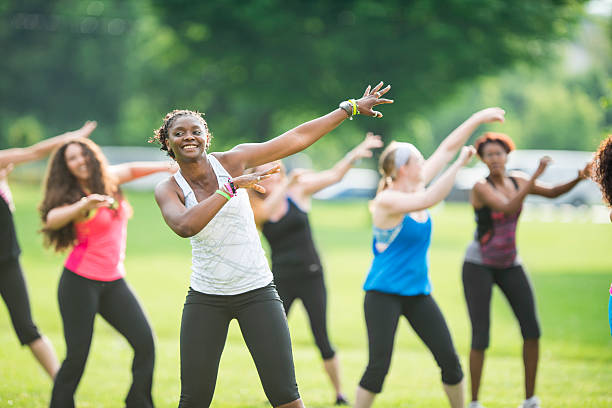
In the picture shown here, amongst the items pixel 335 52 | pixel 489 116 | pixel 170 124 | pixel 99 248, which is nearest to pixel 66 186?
pixel 99 248

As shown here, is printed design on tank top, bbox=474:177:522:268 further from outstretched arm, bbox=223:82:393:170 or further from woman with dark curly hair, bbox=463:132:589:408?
outstretched arm, bbox=223:82:393:170

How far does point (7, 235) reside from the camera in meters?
6.66

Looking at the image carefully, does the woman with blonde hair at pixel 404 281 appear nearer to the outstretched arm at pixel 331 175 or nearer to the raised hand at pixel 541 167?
the raised hand at pixel 541 167

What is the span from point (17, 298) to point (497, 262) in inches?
182

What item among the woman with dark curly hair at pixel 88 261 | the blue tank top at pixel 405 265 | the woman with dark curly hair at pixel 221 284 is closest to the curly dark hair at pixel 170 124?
the woman with dark curly hair at pixel 221 284

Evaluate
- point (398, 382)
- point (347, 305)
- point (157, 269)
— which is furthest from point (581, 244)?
point (398, 382)

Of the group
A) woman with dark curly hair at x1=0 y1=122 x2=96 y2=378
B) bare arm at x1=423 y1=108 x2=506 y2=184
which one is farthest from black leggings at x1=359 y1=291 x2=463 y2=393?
woman with dark curly hair at x1=0 y1=122 x2=96 y2=378

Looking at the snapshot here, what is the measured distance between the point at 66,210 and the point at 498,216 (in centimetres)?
398

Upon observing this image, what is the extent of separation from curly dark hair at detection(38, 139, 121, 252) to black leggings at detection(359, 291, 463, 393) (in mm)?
2583

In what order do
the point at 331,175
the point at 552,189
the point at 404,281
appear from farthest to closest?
the point at 331,175 < the point at 552,189 < the point at 404,281

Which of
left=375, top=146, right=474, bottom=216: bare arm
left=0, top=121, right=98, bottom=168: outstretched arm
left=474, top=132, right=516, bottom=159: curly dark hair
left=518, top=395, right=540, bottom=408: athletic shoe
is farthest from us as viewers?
left=474, top=132, right=516, bottom=159: curly dark hair

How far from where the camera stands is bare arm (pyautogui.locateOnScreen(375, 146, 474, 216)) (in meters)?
5.54

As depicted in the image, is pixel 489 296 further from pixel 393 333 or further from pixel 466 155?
pixel 466 155

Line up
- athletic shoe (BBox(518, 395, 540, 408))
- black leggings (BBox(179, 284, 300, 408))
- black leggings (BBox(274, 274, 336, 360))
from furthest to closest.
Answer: black leggings (BBox(274, 274, 336, 360)), athletic shoe (BBox(518, 395, 540, 408)), black leggings (BBox(179, 284, 300, 408))
